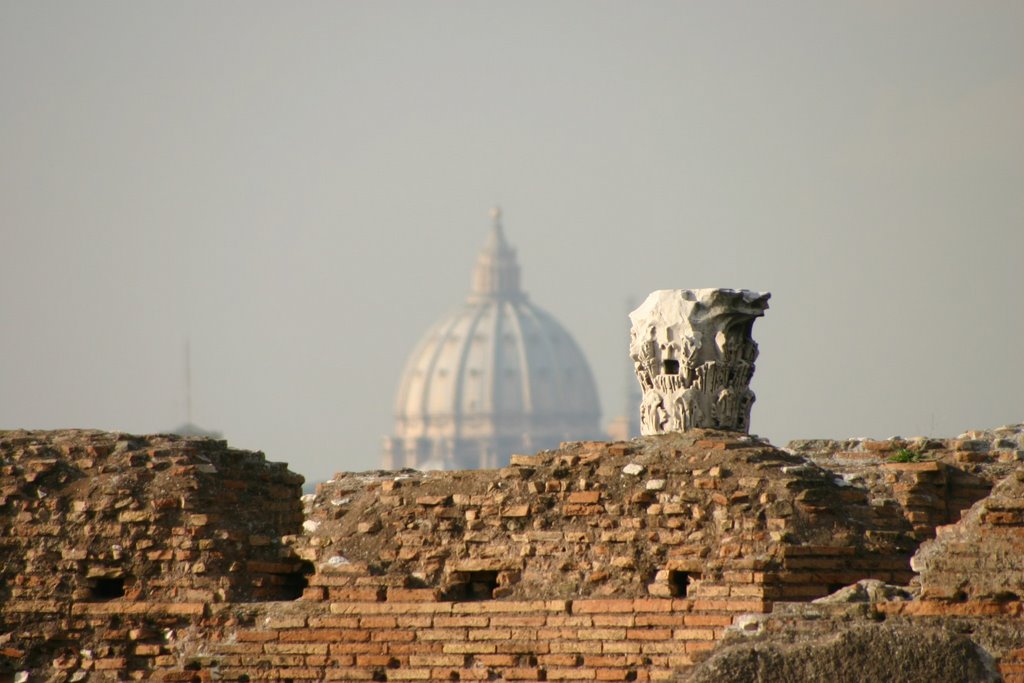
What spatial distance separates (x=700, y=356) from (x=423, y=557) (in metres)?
A: 2.37

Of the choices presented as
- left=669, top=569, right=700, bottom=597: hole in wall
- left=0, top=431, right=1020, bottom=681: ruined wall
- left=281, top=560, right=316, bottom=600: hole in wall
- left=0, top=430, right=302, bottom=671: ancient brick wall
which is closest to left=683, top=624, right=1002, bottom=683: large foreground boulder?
left=0, top=431, right=1020, bottom=681: ruined wall

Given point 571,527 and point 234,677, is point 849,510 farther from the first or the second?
point 234,677

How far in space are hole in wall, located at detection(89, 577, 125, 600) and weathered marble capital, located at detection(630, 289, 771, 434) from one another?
12.4 ft

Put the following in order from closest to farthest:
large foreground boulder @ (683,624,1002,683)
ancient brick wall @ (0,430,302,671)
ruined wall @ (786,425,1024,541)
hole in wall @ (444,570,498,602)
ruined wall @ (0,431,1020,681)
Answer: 1. large foreground boulder @ (683,624,1002,683)
2. ruined wall @ (0,431,1020,681)
3. hole in wall @ (444,570,498,602)
4. ruined wall @ (786,425,1024,541)
5. ancient brick wall @ (0,430,302,671)

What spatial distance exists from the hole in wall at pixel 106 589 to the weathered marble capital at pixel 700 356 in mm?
3792

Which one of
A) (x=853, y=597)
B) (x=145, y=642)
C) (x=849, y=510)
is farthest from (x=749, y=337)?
(x=145, y=642)

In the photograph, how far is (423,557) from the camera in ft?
51.9

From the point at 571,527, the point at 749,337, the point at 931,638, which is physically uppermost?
the point at 749,337

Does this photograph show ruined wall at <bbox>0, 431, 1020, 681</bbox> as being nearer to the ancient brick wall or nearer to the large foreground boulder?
the ancient brick wall

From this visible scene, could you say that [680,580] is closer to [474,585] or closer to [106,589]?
[474,585]

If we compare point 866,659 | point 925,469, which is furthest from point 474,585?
point 866,659

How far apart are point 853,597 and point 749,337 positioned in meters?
3.61

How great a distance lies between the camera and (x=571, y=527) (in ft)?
50.3

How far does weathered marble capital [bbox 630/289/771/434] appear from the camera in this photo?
646 inches
